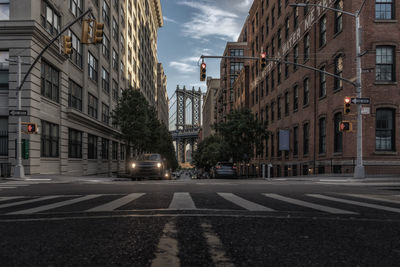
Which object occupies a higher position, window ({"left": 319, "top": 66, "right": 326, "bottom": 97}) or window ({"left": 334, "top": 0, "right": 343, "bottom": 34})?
window ({"left": 334, "top": 0, "right": 343, "bottom": 34})

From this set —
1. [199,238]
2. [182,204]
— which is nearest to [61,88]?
[182,204]

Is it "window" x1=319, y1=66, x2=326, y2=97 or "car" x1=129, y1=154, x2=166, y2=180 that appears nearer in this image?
"car" x1=129, y1=154, x2=166, y2=180

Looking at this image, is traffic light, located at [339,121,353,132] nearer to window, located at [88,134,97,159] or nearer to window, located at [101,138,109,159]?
window, located at [88,134,97,159]

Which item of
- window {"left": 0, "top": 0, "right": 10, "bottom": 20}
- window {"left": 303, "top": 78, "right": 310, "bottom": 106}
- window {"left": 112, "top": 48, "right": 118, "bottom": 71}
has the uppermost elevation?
window {"left": 112, "top": 48, "right": 118, "bottom": 71}

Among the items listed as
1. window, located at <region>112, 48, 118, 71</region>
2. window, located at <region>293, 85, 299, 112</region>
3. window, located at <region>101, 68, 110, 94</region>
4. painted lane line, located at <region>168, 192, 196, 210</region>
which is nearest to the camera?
painted lane line, located at <region>168, 192, 196, 210</region>

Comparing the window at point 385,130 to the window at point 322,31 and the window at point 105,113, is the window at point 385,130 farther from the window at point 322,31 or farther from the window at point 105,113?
the window at point 105,113

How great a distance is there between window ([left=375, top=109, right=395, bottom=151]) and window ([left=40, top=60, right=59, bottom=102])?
2095cm

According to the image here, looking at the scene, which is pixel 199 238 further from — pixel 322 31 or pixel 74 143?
pixel 322 31

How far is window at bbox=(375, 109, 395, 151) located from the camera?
19844mm

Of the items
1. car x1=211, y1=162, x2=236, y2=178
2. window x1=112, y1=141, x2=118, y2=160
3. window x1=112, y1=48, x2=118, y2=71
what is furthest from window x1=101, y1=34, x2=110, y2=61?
car x1=211, y1=162, x2=236, y2=178

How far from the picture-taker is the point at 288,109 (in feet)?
103

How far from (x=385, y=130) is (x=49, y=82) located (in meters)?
21.7

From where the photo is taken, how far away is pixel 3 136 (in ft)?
61.9

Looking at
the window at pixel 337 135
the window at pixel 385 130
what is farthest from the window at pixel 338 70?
the window at pixel 385 130
